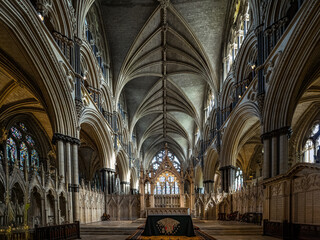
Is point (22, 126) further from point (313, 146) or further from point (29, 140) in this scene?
point (313, 146)

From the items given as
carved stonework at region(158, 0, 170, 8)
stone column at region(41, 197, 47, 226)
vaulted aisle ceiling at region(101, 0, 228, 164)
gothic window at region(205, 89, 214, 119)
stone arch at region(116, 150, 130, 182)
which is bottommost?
stone arch at region(116, 150, 130, 182)

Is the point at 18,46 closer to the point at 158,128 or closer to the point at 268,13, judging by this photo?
the point at 268,13

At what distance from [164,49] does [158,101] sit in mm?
8647

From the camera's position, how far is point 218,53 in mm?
19688

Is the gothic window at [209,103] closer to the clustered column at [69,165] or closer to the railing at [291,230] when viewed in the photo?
the clustered column at [69,165]

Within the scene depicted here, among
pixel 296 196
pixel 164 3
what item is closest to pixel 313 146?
pixel 296 196

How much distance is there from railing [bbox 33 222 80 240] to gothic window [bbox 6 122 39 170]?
8.30 meters

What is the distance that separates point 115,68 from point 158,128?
55.3 ft

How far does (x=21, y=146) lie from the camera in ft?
56.5

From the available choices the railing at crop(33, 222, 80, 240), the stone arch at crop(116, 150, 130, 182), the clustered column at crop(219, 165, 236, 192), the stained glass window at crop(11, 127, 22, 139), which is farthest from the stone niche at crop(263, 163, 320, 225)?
the stone arch at crop(116, 150, 130, 182)

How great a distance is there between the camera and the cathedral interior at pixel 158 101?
28.3 ft

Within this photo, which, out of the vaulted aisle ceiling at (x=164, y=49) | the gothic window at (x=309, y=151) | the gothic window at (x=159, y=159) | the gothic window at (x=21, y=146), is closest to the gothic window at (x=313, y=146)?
the gothic window at (x=309, y=151)

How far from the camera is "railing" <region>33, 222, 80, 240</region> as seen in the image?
721 centimetres

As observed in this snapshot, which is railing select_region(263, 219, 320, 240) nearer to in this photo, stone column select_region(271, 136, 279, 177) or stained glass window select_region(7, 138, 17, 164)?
stone column select_region(271, 136, 279, 177)
